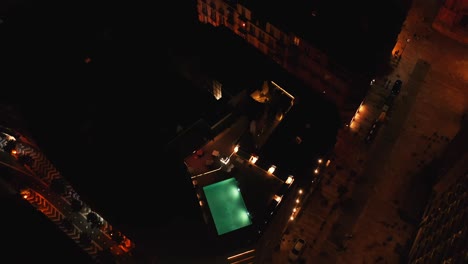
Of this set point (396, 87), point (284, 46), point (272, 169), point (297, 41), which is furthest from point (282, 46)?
point (272, 169)

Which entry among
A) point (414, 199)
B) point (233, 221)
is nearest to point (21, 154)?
point (233, 221)

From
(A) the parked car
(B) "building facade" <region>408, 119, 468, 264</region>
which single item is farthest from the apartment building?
(B) "building facade" <region>408, 119, 468, 264</region>

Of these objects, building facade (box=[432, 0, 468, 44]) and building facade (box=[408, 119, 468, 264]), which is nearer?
building facade (box=[408, 119, 468, 264])

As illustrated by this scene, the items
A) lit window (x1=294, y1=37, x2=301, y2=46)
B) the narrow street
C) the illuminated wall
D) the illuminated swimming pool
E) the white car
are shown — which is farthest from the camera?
the illuminated wall

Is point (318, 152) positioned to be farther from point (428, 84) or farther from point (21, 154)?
point (21, 154)

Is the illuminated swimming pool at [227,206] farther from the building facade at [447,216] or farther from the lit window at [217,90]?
the building facade at [447,216]

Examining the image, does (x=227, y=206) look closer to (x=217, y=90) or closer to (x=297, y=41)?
(x=217, y=90)

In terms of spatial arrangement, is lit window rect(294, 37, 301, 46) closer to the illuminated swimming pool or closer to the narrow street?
the narrow street

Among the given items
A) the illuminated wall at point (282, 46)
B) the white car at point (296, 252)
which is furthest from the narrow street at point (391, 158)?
the illuminated wall at point (282, 46)
